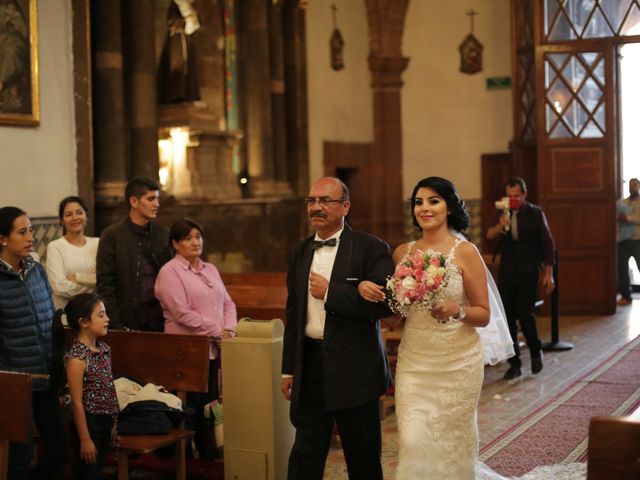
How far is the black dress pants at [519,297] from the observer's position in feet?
26.7

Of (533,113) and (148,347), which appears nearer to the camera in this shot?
(148,347)

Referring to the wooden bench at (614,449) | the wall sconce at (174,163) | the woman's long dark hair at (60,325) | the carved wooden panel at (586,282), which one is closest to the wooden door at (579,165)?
the carved wooden panel at (586,282)

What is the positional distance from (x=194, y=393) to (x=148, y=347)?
38 centimetres

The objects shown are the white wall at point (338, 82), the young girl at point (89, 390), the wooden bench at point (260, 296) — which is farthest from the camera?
the white wall at point (338, 82)

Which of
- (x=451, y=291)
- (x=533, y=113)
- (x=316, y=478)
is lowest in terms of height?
(x=316, y=478)

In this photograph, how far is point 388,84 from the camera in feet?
48.8

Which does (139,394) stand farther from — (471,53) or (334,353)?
(471,53)

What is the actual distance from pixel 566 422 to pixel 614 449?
344cm

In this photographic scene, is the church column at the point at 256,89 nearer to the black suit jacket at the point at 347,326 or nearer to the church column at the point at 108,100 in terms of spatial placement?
the church column at the point at 108,100

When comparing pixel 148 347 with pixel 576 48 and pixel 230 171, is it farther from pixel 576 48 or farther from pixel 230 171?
pixel 576 48

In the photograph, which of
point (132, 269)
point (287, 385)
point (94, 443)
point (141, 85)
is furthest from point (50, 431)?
point (141, 85)

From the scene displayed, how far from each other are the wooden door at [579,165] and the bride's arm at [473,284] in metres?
7.71

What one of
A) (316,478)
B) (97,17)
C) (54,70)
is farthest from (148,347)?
(97,17)

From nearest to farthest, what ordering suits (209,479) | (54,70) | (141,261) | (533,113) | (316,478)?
(316,478) → (209,479) → (141,261) → (54,70) → (533,113)
